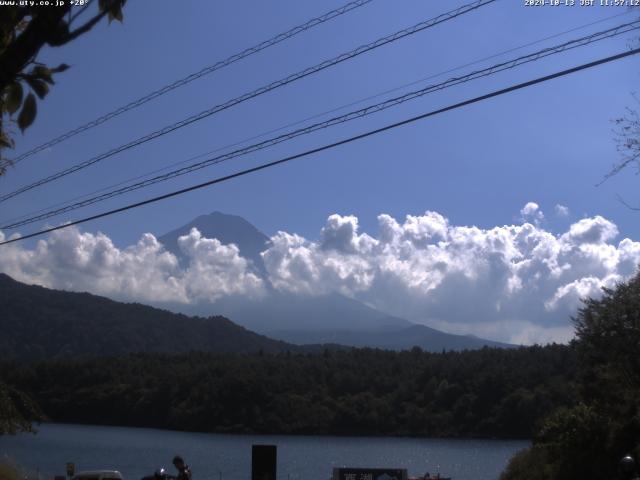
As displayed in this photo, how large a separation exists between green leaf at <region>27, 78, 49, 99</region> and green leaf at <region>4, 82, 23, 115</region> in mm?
61

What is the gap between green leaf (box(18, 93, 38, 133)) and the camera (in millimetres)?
4453

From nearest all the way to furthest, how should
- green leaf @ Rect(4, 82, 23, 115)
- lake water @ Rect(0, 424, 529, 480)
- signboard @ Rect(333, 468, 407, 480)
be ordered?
green leaf @ Rect(4, 82, 23, 115), signboard @ Rect(333, 468, 407, 480), lake water @ Rect(0, 424, 529, 480)

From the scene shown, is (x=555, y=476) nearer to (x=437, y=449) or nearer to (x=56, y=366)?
(x=437, y=449)

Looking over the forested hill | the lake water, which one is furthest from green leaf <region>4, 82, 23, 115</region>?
the forested hill

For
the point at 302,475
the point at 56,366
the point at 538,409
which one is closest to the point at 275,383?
the point at 56,366

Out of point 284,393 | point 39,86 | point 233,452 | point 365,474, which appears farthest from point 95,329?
point 39,86

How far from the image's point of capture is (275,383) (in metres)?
103

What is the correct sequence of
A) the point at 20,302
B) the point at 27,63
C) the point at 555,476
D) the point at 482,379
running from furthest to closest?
the point at 20,302
the point at 482,379
the point at 555,476
the point at 27,63

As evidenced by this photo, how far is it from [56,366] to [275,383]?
24325 mm

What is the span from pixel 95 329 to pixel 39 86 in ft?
579

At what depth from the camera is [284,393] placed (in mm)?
102062

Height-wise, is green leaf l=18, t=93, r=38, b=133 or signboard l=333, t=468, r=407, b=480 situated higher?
green leaf l=18, t=93, r=38, b=133

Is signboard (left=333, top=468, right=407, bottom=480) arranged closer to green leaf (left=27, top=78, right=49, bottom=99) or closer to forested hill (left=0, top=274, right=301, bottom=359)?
green leaf (left=27, top=78, right=49, bottom=99)

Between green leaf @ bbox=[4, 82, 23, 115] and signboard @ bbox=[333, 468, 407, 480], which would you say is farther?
signboard @ bbox=[333, 468, 407, 480]
